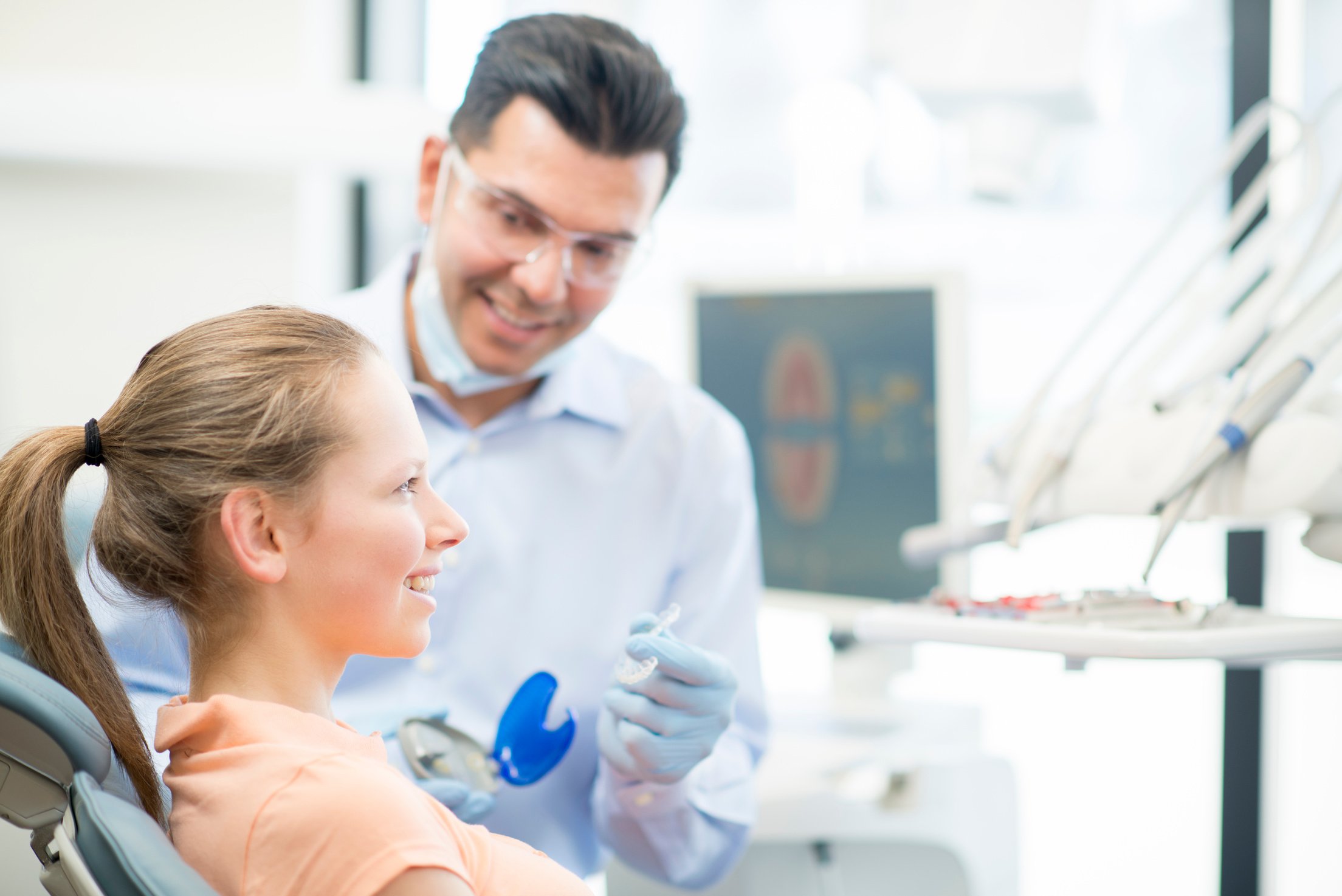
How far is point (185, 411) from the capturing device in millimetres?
814

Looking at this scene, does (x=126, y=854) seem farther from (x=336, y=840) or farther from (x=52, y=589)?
(x=52, y=589)

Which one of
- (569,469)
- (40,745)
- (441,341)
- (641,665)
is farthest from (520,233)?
(40,745)

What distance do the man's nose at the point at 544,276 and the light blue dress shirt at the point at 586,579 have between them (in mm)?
210

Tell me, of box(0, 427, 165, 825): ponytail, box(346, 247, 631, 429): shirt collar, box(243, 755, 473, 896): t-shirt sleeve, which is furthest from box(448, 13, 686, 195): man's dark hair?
box(243, 755, 473, 896): t-shirt sleeve

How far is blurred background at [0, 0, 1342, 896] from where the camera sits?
181cm

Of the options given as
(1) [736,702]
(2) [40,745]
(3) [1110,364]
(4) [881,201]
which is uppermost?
(4) [881,201]

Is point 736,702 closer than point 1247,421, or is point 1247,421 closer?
point 1247,421

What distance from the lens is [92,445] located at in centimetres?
83

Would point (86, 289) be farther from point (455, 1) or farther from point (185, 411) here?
point (185, 411)

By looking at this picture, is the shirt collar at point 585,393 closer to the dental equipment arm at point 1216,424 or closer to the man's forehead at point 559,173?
the man's forehead at point 559,173

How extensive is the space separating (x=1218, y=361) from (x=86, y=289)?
→ 1.92 metres

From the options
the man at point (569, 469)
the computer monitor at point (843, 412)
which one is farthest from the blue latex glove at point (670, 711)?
the computer monitor at point (843, 412)

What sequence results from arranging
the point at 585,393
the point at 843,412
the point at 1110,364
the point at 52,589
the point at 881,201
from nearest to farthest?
the point at 52,589 → the point at 1110,364 → the point at 585,393 → the point at 843,412 → the point at 881,201

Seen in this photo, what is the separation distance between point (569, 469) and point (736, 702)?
38cm
